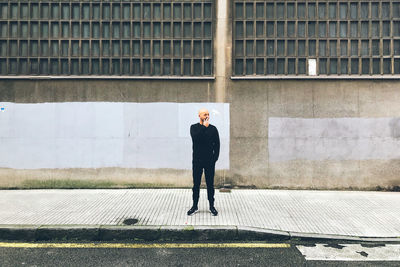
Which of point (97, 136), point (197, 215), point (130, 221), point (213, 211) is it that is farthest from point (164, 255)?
point (97, 136)

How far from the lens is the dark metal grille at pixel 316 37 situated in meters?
7.70

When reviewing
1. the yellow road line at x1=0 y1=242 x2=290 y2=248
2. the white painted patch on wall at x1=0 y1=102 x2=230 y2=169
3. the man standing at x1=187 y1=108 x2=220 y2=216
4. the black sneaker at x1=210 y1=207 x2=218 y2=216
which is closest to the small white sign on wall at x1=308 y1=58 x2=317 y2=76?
the white painted patch on wall at x1=0 y1=102 x2=230 y2=169

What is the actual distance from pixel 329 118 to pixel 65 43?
6.76 metres

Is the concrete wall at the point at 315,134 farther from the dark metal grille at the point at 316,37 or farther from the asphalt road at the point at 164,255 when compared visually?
the asphalt road at the point at 164,255

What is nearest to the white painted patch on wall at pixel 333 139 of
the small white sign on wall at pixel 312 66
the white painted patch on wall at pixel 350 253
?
Result: the small white sign on wall at pixel 312 66

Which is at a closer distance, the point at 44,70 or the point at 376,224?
the point at 376,224

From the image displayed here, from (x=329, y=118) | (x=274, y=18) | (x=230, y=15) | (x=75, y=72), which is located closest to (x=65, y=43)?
(x=75, y=72)

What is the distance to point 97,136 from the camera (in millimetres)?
7727

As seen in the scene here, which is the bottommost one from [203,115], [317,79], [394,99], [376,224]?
[376,224]

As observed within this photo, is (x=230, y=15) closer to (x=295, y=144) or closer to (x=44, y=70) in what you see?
(x=295, y=144)

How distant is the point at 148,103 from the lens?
25.3 feet

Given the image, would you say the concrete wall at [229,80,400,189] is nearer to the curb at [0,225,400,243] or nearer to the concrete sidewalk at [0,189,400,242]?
the concrete sidewalk at [0,189,400,242]

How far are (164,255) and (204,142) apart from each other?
2.05 m

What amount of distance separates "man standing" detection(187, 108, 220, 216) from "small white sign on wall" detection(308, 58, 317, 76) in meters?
3.48
